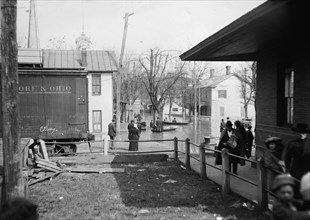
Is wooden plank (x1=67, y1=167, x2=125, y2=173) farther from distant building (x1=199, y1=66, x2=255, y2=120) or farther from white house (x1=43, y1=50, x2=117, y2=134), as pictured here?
distant building (x1=199, y1=66, x2=255, y2=120)

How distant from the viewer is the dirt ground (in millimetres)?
6609

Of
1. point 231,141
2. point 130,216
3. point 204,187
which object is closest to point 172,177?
point 204,187

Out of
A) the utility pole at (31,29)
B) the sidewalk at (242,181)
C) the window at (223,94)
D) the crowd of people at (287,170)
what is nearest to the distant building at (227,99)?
the window at (223,94)

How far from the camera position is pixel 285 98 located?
998 cm

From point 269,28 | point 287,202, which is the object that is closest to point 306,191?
point 287,202

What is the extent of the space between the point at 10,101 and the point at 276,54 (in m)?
7.51

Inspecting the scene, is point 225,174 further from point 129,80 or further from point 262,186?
point 129,80

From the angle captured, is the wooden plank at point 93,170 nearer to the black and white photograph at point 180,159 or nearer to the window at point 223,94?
the black and white photograph at point 180,159

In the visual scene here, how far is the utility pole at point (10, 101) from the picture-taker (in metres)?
5.79

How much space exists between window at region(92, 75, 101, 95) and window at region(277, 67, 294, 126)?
24.7 m

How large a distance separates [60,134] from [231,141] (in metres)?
9.15

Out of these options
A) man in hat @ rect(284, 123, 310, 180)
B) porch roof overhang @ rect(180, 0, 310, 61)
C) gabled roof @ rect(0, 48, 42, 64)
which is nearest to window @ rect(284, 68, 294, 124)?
porch roof overhang @ rect(180, 0, 310, 61)

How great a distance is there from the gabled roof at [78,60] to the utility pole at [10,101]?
26.2m

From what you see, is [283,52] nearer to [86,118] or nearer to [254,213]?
[254,213]
